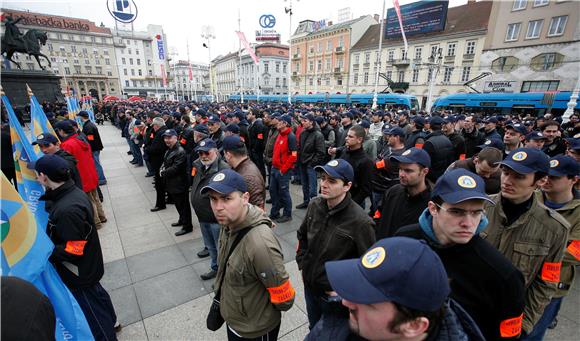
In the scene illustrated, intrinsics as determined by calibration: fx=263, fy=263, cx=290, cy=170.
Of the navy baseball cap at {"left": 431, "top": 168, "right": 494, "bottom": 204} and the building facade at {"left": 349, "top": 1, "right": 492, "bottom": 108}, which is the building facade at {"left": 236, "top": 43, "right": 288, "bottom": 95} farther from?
the navy baseball cap at {"left": 431, "top": 168, "right": 494, "bottom": 204}

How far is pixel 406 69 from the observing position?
4072cm

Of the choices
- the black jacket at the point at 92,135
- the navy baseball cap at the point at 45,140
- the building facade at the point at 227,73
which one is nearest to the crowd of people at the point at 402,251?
the navy baseball cap at the point at 45,140

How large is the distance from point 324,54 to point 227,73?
40215 mm

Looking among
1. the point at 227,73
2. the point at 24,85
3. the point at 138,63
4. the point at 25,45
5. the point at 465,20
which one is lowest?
the point at 24,85

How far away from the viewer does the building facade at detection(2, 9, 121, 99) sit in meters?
64.8

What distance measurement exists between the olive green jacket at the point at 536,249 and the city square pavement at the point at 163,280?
1.70 metres

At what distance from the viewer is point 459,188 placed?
177 centimetres

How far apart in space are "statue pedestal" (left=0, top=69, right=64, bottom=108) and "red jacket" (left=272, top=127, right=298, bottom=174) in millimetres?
22795

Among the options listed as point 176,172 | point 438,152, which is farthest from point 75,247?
point 438,152

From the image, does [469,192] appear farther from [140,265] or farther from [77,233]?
[140,265]

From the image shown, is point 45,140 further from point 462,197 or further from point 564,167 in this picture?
point 564,167

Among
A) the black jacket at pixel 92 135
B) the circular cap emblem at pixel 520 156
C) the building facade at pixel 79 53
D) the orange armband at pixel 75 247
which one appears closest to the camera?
the circular cap emblem at pixel 520 156

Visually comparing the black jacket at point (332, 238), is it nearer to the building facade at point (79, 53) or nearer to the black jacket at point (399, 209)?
the black jacket at point (399, 209)

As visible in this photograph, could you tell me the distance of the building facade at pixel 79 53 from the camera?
64.8 meters
